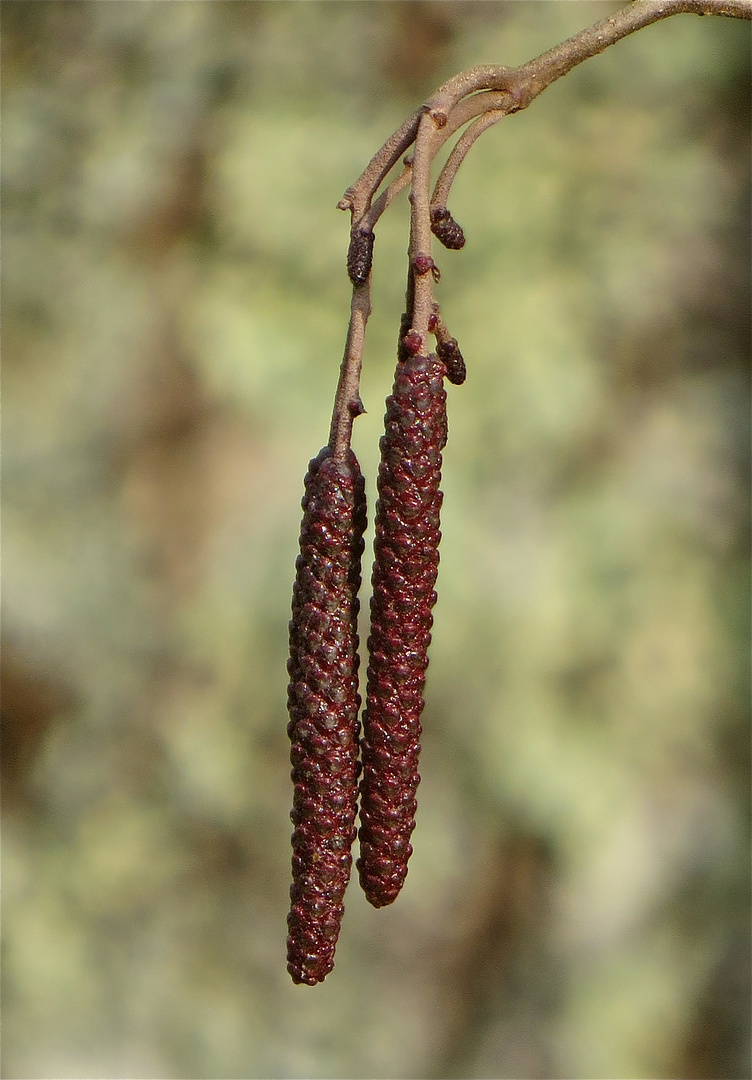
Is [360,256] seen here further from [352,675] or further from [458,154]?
[352,675]

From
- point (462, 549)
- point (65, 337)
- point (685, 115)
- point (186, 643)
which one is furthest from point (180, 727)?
point (685, 115)

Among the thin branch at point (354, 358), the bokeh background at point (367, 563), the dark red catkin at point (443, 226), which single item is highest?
the bokeh background at point (367, 563)

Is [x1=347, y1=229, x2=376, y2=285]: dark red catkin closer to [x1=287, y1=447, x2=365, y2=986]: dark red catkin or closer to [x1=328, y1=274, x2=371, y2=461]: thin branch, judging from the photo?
[x1=328, y1=274, x2=371, y2=461]: thin branch

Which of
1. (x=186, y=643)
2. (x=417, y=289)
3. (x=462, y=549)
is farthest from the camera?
(x=186, y=643)

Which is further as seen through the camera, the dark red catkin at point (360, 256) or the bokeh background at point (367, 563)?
the bokeh background at point (367, 563)

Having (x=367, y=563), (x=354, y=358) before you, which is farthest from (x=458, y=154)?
(x=367, y=563)

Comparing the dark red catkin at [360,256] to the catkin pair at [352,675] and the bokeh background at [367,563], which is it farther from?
the bokeh background at [367,563]

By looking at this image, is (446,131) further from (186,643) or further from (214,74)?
(214,74)

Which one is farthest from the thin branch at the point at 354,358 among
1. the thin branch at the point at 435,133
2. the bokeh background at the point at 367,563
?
the bokeh background at the point at 367,563
